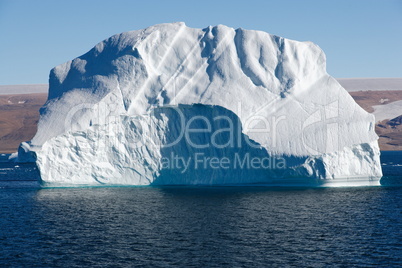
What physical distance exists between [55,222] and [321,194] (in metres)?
14.7

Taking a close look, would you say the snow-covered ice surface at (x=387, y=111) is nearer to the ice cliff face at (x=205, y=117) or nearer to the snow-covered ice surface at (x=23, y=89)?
the ice cliff face at (x=205, y=117)

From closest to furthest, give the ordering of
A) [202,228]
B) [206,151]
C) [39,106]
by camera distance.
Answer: [202,228], [206,151], [39,106]

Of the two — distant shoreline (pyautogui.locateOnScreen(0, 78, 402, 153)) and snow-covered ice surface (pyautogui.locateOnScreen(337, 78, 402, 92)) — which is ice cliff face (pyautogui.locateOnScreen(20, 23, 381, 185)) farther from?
snow-covered ice surface (pyautogui.locateOnScreen(337, 78, 402, 92))

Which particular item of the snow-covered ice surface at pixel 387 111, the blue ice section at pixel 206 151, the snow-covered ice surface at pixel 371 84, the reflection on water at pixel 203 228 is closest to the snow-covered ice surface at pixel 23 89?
the snow-covered ice surface at pixel 371 84

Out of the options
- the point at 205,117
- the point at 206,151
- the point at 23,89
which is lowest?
the point at 206,151

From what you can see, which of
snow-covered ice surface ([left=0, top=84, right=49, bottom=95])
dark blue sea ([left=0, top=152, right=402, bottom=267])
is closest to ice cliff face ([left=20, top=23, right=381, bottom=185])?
dark blue sea ([left=0, top=152, right=402, bottom=267])

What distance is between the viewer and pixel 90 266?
51.1ft

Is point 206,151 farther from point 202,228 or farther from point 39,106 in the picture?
point 39,106

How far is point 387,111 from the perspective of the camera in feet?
389

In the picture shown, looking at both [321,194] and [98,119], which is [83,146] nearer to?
[98,119]

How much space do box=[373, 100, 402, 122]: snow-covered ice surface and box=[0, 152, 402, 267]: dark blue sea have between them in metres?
90.7

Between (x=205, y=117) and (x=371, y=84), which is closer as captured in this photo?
(x=205, y=117)

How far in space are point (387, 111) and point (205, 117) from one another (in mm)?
97595

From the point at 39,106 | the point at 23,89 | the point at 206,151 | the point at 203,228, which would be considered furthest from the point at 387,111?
the point at 203,228
